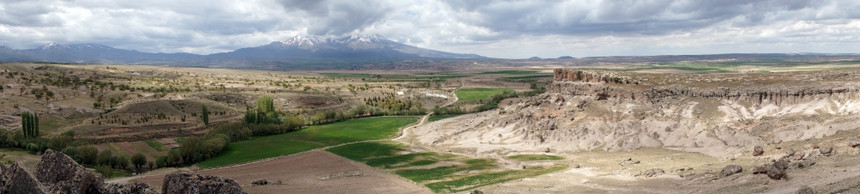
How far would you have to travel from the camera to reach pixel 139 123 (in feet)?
342

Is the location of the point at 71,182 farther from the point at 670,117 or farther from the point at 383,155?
the point at 670,117

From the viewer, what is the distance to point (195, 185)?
3020cm

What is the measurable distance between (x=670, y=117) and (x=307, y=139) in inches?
2210

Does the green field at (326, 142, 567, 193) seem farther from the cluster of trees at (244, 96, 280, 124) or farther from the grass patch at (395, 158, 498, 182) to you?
the cluster of trees at (244, 96, 280, 124)

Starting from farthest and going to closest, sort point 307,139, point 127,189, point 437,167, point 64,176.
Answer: point 307,139 < point 437,167 < point 64,176 < point 127,189

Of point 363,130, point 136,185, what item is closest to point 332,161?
point 363,130

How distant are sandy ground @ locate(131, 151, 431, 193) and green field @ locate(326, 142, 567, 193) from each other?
1.81 metres

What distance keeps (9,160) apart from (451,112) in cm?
Result: 8081

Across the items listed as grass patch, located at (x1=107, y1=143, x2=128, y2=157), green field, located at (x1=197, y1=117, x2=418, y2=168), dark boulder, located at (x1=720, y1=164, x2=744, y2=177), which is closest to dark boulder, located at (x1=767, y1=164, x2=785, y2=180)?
dark boulder, located at (x1=720, y1=164, x2=744, y2=177)

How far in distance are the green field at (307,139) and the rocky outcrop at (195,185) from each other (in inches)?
1645

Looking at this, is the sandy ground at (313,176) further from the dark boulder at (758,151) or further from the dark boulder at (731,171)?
the dark boulder at (758,151)

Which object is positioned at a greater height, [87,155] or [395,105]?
[395,105]

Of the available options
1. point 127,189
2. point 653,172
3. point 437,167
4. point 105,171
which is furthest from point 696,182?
point 105,171

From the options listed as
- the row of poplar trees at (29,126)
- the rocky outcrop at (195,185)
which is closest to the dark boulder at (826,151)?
the rocky outcrop at (195,185)
